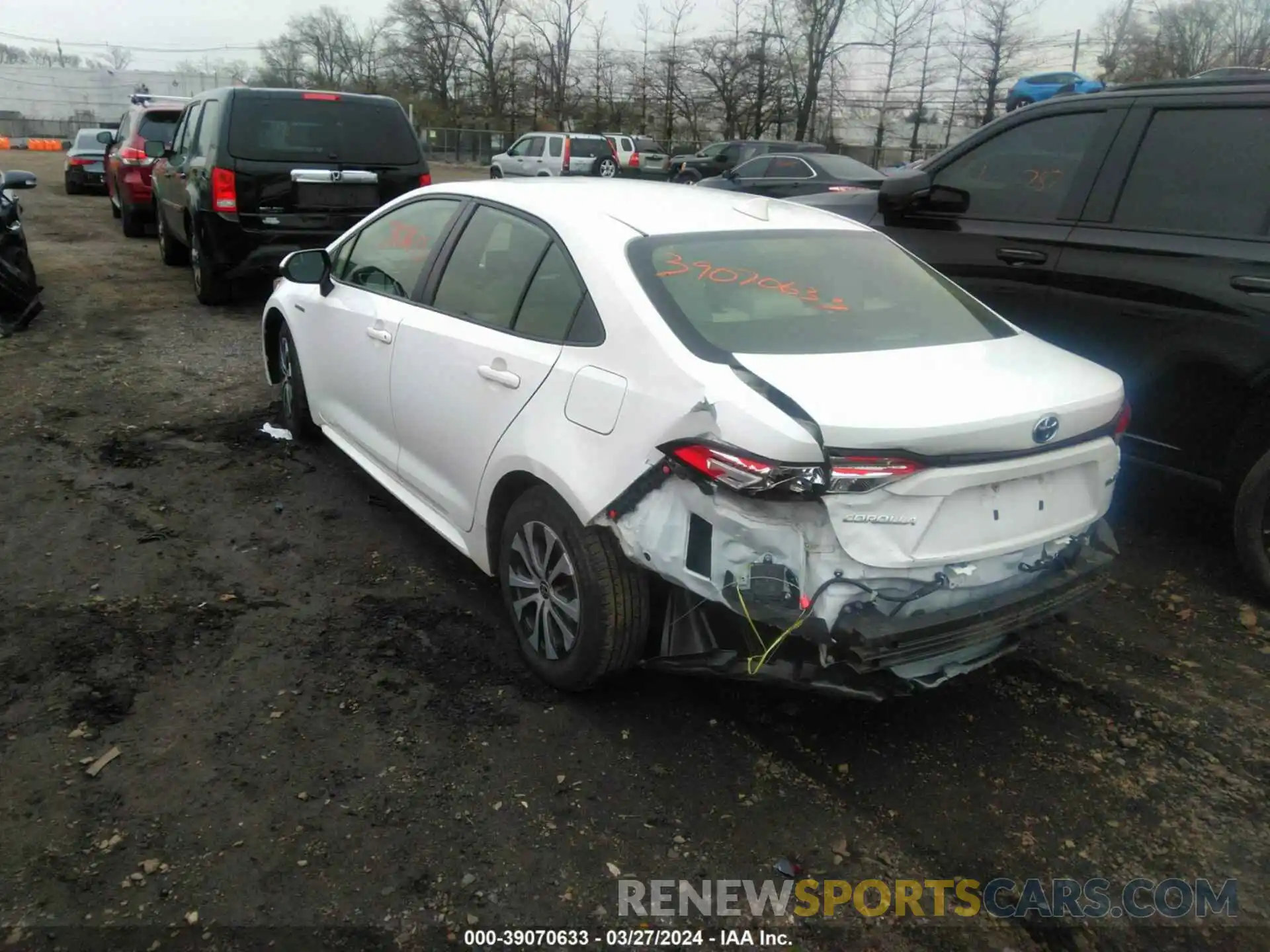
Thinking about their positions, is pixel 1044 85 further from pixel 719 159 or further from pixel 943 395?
pixel 943 395

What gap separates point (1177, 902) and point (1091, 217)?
3.14 m

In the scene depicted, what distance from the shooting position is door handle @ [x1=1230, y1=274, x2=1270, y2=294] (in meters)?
3.74

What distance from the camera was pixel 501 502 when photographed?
3.34m

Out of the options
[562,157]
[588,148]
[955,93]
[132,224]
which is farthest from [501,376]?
[955,93]

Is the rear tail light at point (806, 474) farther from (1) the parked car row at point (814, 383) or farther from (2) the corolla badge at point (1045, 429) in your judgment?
(2) the corolla badge at point (1045, 429)

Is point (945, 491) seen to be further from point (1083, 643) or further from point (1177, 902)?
point (1083, 643)

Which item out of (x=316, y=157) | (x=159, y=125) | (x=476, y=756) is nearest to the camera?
(x=476, y=756)

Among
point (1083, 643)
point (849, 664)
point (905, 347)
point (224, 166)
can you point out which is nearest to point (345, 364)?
point (905, 347)

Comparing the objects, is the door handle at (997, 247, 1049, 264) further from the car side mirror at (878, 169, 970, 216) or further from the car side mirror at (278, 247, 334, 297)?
the car side mirror at (278, 247, 334, 297)

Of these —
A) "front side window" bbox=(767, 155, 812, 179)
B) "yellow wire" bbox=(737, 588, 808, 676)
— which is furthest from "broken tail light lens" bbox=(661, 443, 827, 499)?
"front side window" bbox=(767, 155, 812, 179)

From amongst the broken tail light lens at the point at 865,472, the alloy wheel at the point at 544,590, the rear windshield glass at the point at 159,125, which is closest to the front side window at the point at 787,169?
the rear windshield glass at the point at 159,125

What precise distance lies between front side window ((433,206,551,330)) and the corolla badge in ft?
5.68

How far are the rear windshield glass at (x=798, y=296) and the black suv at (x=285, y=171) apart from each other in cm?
590

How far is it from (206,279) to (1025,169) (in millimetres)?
7206
